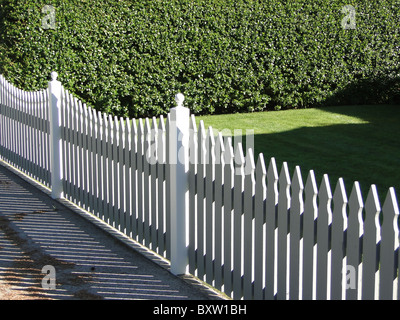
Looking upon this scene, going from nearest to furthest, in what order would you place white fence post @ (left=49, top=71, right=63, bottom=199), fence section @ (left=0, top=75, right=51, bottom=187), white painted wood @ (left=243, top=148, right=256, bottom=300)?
1. white painted wood @ (left=243, top=148, right=256, bottom=300)
2. white fence post @ (left=49, top=71, right=63, bottom=199)
3. fence section @ (left=0, top=75, right=51, bottom=187)

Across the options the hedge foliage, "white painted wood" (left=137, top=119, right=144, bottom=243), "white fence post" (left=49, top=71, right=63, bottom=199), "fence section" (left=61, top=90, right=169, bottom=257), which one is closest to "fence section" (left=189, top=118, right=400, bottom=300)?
"fence section" (left=61, top=90, right=169, bottom=257)

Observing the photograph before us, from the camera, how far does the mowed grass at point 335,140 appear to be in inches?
376

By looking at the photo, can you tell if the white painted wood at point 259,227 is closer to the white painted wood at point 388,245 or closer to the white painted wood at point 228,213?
the white painted wood at point 228,213

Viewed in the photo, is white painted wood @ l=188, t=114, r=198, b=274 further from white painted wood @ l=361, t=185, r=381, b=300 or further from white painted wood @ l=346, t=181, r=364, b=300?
white painted wood @ l=361, t=185, r=381, b=300

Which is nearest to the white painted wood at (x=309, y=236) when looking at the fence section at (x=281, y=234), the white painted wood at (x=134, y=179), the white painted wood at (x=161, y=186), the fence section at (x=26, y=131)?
the fence section at (x=281, y=234)

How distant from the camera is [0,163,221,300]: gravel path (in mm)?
5262

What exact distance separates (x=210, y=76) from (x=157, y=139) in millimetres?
9237

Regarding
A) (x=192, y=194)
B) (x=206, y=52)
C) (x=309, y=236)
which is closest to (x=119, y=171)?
(x=192, y=194)

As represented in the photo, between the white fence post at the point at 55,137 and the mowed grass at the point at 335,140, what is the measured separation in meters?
3.29

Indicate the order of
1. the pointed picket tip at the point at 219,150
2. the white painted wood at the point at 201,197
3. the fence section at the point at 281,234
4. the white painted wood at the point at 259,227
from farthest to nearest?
1. the white painted wood at the point at 201,197
2. the pointed picket tip at the point at 219,150
3. the white painted wood at the point at 259,227
4. the fence section at the point at 281,234

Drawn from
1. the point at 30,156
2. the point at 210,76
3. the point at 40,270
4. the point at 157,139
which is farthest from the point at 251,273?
the point at 210,76

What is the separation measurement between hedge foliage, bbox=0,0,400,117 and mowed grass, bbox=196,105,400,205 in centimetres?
61

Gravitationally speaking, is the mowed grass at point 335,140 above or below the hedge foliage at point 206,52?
below

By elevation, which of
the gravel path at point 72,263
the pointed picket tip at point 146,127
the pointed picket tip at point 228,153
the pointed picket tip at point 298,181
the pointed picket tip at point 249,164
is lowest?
the gravel path at point 72,263
